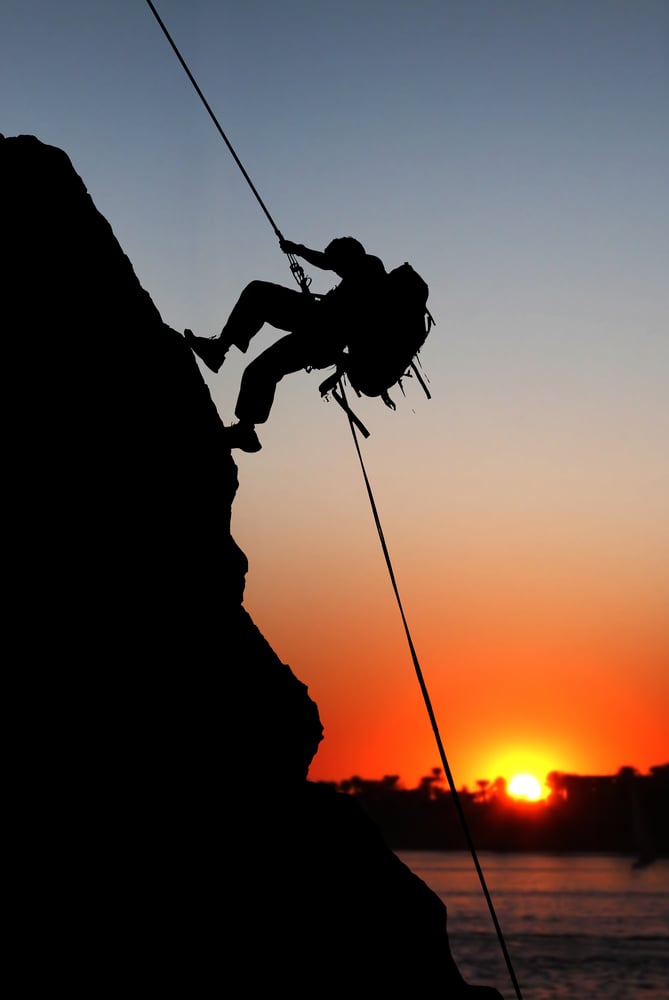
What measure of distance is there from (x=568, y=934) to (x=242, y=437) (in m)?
89.6

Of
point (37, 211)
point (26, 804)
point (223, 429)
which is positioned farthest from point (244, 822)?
point (37, 211)

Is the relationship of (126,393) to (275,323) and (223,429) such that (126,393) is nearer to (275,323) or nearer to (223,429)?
(223,429)

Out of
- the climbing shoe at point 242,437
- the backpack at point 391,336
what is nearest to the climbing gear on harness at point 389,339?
the backpack at point 391,336

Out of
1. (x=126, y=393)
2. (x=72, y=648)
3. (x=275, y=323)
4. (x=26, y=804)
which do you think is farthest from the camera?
(x=275, y=323)

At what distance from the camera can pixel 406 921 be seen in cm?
618

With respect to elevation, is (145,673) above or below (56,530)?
below

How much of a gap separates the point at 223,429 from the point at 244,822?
9.08ft

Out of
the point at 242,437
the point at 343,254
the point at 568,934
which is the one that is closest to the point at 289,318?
the point at 343,254

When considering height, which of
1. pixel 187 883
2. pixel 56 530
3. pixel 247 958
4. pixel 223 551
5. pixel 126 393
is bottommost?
pixel 247 958

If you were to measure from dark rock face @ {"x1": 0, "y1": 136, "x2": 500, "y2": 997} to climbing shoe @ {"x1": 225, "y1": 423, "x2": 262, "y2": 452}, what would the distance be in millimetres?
235

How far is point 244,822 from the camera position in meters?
4.84

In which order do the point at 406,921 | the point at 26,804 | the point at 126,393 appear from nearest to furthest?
the point at 26,804, the point at 126,393, the point at 406,921

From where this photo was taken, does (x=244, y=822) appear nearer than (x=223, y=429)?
Yes

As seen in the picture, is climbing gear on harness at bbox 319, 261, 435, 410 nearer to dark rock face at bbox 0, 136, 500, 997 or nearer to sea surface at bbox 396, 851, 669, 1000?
dark rock face at bbox 0, 136, 500, 997
